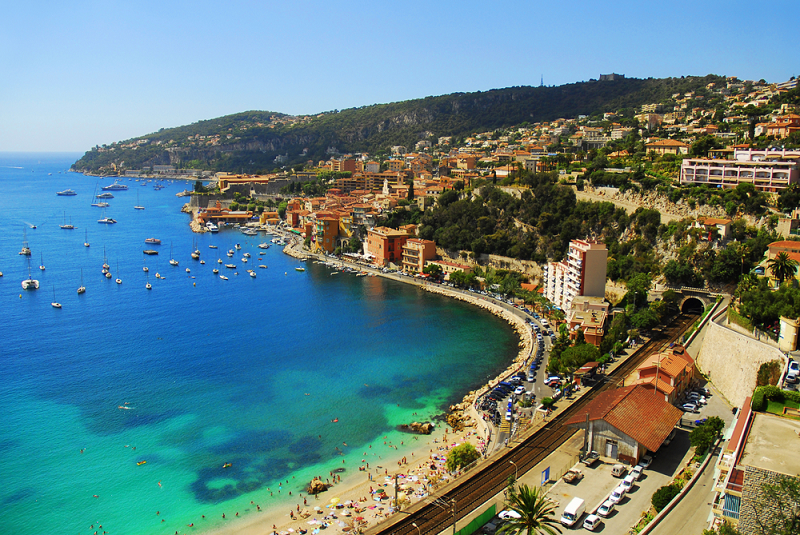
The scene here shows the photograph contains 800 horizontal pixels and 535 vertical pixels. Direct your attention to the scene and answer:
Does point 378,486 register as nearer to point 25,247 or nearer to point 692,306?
point 692,306

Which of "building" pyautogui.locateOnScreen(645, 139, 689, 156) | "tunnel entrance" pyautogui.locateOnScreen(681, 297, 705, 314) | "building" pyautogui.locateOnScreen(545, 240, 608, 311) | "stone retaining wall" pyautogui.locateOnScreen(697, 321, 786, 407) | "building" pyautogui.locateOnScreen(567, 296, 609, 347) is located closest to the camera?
"stone retaining wall" pyautogui.locateOnScreen(697, 321, 786, 407)

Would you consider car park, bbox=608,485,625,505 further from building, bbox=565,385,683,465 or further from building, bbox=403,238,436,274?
building, bbox=403,238,436,274

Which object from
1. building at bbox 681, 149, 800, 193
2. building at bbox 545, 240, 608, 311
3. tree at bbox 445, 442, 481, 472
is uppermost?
building at bbox 681, 149, 800, 193

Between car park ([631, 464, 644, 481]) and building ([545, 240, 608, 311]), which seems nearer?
car park ([631, 464, 644, 481])

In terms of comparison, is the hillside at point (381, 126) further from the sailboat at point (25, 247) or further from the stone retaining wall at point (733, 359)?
the stone retaining wall at point (733, 359)

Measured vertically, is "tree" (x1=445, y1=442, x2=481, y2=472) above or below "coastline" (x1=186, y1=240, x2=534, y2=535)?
above

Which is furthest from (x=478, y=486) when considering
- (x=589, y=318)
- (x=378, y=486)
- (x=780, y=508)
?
(x=589, y=318)

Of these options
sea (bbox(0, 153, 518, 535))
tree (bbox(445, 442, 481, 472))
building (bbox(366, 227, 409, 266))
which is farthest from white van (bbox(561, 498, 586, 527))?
building (bbox(366, 227, 409, 266))
